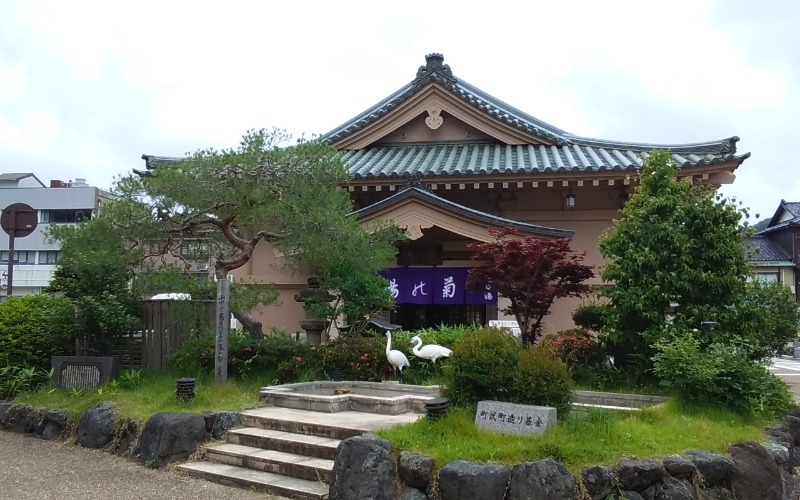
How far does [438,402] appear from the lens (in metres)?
7.13

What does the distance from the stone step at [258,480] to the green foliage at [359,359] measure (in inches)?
123

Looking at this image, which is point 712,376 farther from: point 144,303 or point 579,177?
point 144,303

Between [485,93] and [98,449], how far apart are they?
54.5ft

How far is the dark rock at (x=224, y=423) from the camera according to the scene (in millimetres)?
8695

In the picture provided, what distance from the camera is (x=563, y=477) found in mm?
5781

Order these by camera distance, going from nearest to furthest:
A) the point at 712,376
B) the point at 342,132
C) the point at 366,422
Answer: the point at 712,376
the point at 366,422
the point at 342,132

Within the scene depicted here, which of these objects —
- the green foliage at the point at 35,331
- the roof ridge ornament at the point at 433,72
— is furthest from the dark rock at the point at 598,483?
the roof ridge ornament at the point at 433,72

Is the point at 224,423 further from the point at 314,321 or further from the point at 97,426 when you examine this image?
the point at 314,321

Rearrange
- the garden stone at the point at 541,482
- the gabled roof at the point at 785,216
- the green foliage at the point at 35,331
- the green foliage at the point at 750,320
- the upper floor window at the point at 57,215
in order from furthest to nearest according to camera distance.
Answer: the upper floor window at the point at 57,215 < the gabled roof at the point at 785,216 < the green foliage at the point at 35,331 < the green foliage at the point at 750,320 < the garden stone at the point at 541,482

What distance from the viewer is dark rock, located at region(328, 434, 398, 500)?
6.25 meters

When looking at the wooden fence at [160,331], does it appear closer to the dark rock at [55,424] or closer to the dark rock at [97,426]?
the dark rock at [55,424]

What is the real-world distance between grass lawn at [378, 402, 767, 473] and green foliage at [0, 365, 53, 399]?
791cm

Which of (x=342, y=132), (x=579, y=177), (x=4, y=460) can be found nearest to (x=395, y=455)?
(x=4, y=460)

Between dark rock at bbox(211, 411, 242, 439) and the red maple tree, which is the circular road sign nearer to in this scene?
dark rock at bbox(211, 411, 242, 439)
